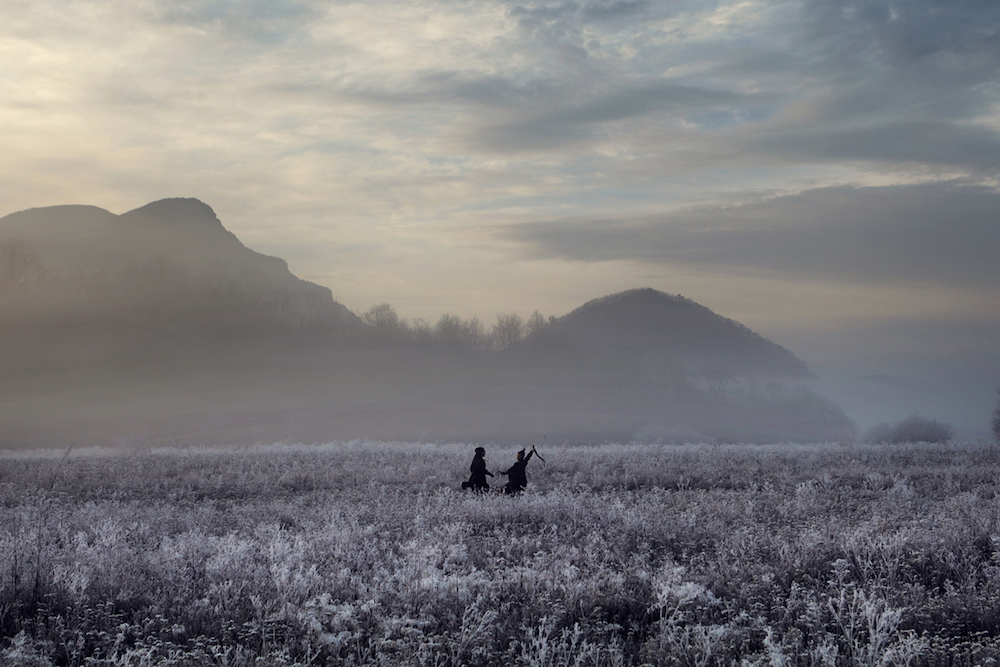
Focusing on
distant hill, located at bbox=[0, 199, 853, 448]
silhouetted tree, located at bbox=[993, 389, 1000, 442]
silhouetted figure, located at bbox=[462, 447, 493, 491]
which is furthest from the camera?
distant hill, located at bbox=[0, 199, 853, 448]

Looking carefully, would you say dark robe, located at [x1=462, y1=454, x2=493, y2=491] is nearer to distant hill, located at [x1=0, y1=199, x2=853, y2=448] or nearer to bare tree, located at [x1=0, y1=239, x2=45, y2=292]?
distant hill, located at [x1=0, y1=199, x2=853, y2=448]

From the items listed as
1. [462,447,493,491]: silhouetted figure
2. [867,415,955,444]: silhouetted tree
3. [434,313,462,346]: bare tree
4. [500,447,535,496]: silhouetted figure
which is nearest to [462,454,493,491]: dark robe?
[462,447,493,491]: silhouetted figure

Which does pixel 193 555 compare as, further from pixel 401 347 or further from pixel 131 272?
pixel 131 272

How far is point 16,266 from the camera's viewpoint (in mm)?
90000

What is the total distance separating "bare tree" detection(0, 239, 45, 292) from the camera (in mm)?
87812

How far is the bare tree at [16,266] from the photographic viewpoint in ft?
288

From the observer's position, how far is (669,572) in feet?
25.5

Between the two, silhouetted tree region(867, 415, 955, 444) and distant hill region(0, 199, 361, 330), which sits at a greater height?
distant hill region(0, 199, 361, 330)

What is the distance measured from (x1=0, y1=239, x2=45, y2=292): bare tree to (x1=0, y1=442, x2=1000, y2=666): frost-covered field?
90.7m

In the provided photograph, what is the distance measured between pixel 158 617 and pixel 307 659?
1820 mm

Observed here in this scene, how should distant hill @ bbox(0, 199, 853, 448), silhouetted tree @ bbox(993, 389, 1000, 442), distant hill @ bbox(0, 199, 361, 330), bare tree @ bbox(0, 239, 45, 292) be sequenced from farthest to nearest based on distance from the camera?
1. distant hill @ bbox(0, 199, 361, 330)
2. bare tree @ bbox(0, 239, 45, 292)
3. distant hill @ bbox(0, 199, 853, 448)
4. silhouetted tree @ bbox(993, 389, 1000, 442)

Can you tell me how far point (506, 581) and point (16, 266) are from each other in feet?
347

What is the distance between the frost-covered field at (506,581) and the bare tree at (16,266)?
298 ft

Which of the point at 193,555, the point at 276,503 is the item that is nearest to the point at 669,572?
the point at 193,555
